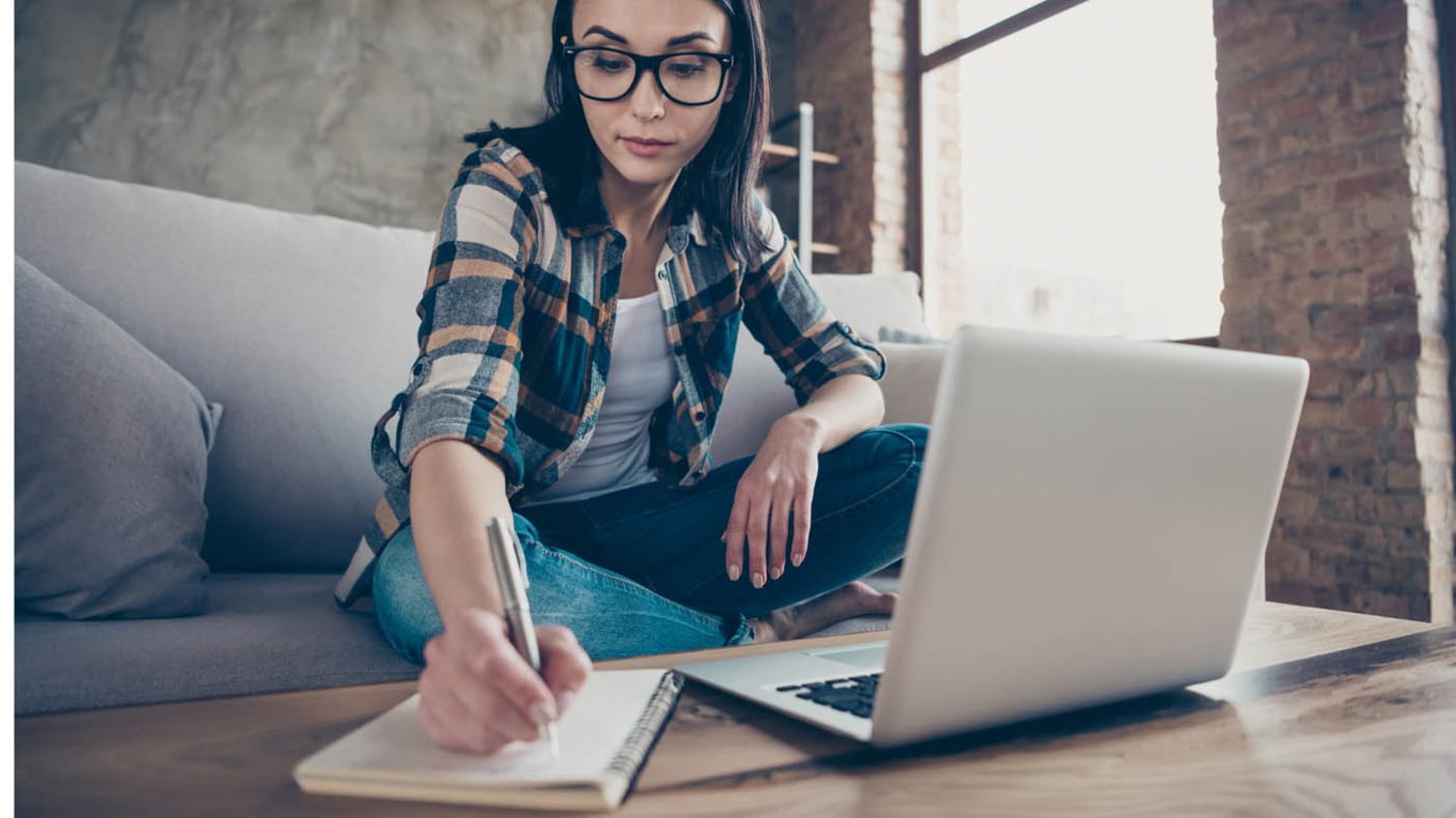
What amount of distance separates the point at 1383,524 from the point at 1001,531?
239 cm

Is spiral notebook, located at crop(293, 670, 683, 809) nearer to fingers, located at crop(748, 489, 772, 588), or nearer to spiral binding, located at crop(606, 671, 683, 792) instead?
spiral binding, located at crop(606, 671, 683, 792)

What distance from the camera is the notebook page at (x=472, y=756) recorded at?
0.39 m

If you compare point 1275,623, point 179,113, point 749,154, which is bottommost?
point 1275,623

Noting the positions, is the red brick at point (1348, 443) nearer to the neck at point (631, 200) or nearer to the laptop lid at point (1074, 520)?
the neck at point (631, 200)

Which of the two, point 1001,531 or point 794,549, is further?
point 794,549

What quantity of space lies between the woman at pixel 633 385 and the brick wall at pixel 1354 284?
1.75 metres

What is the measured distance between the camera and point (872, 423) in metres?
1.15

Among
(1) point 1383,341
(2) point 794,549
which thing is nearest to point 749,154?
(2) point 794,549

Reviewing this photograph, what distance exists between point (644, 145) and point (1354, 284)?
216cm

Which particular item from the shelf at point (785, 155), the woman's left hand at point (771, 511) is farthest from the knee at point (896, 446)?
the shelf at point (785, 155)

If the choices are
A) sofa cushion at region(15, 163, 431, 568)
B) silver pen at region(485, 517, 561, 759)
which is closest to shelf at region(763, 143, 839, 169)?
sofa cushion at region(15, 163, 431, 568)

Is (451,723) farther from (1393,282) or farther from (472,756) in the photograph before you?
(1393,282)

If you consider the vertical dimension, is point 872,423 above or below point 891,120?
below

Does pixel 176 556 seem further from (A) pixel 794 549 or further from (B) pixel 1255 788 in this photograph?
(B) pixel 1255 788
